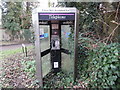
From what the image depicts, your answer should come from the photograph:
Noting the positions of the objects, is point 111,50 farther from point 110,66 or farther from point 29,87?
point 29,87

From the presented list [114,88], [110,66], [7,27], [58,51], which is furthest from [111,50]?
[7,27]

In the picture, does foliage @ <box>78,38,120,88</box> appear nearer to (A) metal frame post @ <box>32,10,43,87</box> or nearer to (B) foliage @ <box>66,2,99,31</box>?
(A) metal frame post @ <box>32,10,43,87</box>

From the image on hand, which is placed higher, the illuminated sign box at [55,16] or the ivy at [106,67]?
the illuminated sign box at [55,16]

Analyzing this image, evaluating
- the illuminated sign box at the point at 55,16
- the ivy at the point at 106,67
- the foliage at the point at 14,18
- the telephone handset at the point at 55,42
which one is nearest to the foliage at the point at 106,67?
the ivy at the point at 106,67

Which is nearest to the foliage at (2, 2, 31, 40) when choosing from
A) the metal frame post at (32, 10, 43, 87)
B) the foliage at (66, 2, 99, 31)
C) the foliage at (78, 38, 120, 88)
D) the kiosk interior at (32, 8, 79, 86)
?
the foliage at (66, 2, 99, 31)

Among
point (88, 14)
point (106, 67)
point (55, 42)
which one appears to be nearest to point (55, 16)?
point (55, 42)

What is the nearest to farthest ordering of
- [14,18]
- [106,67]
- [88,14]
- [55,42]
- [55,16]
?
1. [106,67]
2. [55,16]
3. [55,42]
4. [88,14]
5. [14,18]

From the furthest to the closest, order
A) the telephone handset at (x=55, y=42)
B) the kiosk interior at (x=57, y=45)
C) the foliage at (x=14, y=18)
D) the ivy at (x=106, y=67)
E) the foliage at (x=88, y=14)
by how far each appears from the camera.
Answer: the foliage at (x=14, y=18)
the foliage at (x=88, y=14)
the telephone handset at (x=55, y=42)
the kiosk interior at (x=57, y=45)
the ivy at (x=106, y=67)

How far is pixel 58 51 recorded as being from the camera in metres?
3.13

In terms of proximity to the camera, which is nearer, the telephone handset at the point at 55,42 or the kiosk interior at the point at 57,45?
the kiosk interior at the point at 57,45

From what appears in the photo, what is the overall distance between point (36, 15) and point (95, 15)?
2.75 meters

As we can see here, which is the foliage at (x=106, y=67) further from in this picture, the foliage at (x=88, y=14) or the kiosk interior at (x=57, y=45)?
the foliage at (x=88, y=14)

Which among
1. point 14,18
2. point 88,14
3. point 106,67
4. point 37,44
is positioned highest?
point 14,18

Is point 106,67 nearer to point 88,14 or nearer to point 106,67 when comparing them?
point 106,67
